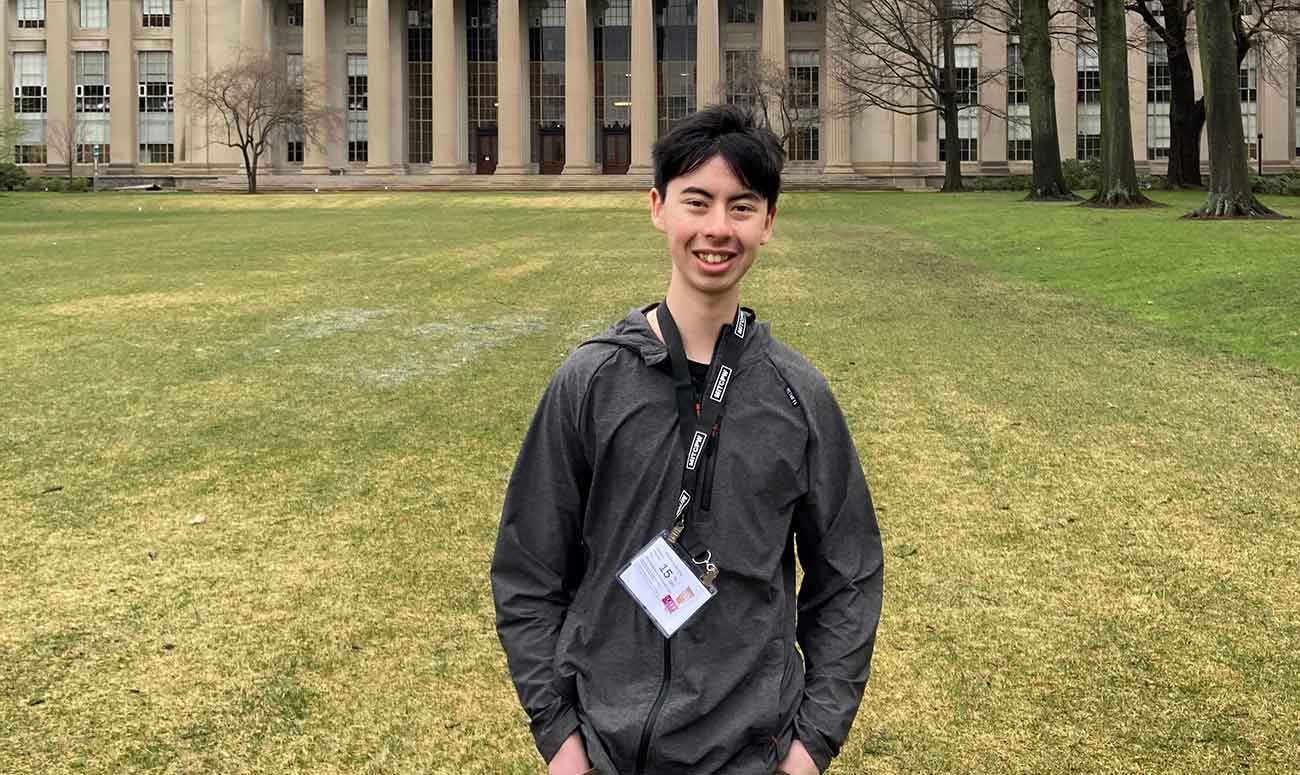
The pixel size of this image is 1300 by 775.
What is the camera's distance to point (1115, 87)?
119ft

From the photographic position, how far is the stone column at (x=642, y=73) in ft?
261

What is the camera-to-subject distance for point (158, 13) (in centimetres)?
8850

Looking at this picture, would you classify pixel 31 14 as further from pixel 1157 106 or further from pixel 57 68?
pixel 1157 106

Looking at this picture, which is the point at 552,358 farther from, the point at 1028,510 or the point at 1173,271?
the point at 1173,271

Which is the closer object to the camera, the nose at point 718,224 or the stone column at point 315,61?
the nose at point 718,224

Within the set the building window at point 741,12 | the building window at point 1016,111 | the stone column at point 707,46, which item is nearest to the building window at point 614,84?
the building window at point 741,12

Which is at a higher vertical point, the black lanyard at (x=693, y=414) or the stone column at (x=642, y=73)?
the stone column at (x=642, y=73)

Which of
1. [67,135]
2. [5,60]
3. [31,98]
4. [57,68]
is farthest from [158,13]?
[5,60]

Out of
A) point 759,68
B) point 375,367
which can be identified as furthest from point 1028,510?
point 759,68

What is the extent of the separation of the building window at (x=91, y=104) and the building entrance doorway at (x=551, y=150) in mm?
28917

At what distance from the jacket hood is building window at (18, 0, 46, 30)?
323 ft

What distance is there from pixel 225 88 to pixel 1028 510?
69.6 meters

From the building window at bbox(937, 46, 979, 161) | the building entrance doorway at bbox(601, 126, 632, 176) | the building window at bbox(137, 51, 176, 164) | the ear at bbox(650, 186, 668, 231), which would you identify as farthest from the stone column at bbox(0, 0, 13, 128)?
the ear at bbox(650, 186, 668, 231)

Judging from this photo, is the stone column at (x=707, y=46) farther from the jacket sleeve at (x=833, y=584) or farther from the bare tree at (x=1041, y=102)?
the jacket sleeve at (x=833, y=584)
